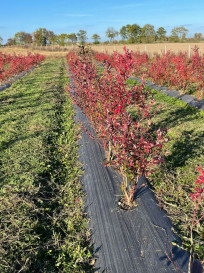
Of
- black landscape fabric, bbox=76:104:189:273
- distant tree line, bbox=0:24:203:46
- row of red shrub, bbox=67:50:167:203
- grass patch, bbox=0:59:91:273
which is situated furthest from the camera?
distant tree line, bbox=0:24:203:46

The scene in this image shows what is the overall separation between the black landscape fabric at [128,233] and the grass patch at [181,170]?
0.19 metres

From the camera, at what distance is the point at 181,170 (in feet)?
14.5

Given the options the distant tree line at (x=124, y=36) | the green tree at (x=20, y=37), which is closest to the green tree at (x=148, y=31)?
the distant tree line at (x=124, y=36)

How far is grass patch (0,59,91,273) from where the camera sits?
2.76 m

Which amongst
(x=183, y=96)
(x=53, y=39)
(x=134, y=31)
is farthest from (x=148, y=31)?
(x=183, y=96)

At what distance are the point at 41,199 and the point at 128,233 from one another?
163 centimetres

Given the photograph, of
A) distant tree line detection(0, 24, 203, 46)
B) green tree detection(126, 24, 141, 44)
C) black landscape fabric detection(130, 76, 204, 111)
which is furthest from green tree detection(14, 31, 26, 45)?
black landscape fabric detection(130, 76, 204, 111)

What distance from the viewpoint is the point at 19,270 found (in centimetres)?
251

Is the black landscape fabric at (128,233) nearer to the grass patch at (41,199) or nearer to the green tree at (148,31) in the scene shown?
the grass patch at (41,199)

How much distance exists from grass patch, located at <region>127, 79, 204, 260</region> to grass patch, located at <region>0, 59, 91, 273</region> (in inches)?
54.4

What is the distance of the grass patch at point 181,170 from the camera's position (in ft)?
10.4

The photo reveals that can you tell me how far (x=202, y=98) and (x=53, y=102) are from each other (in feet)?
20.6

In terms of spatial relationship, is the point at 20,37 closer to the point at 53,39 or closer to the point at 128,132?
the point at 53,39

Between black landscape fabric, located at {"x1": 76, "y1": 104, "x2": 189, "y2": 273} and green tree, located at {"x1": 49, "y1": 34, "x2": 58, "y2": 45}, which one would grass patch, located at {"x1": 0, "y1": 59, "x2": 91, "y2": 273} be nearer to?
black landscape fabric, located at {"x1": 76, "y1": 104, "x2": 189, "y2": 273}
